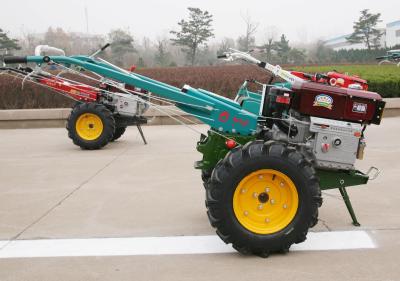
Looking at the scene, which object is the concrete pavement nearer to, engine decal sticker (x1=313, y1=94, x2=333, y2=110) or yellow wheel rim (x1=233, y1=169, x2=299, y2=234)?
yellow wheel rim (x1=233, y1=169, x2=299, y2=234)

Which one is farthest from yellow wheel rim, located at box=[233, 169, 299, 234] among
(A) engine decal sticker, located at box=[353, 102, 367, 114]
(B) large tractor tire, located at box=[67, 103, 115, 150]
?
(B) large tractor tire, located at box=[67, 103, 115, 150]

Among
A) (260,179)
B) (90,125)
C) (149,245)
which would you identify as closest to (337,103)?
(260,179)

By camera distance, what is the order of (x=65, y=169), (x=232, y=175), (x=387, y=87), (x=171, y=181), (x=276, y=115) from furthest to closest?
(x=387, y=87)
(x=65, y=169)
(x=171, y=181)
(x=276, y=115)
(x=232, y=175)

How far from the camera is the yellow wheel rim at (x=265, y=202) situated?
4.12 meters

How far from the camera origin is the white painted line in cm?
432

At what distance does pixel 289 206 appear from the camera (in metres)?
4.20

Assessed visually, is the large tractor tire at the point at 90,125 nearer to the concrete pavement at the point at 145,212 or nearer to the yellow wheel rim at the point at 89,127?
the yellow wheel rim at the point at 89,127

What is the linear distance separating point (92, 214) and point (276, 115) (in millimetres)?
2242

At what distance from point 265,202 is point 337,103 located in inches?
42.2

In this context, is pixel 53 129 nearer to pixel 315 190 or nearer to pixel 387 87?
pixel 387 87

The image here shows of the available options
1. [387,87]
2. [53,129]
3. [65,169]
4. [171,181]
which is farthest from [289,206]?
[387,87]

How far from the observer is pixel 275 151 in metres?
4.05

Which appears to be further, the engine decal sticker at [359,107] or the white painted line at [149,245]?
the engine decal sticker at [359,107]

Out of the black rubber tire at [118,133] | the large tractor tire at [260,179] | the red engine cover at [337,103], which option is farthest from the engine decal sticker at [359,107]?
the black rubber tire at [118,133]
